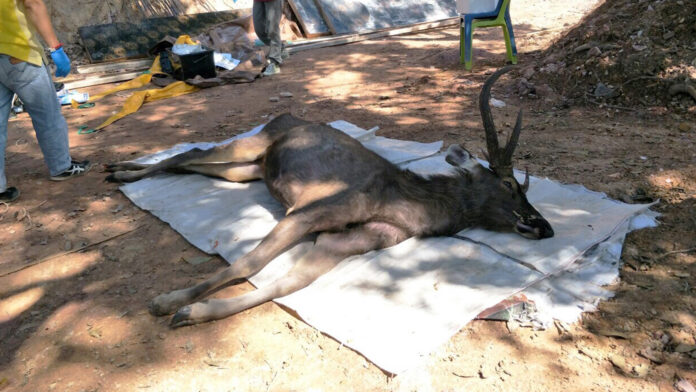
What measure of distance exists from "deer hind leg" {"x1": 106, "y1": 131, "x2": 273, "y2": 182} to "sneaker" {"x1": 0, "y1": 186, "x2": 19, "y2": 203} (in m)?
0.75

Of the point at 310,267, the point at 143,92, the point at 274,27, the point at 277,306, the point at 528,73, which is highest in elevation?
the point at 274,27

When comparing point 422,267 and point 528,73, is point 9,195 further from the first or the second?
point 528,73

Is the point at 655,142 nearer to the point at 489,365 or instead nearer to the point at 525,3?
the point at 489,365

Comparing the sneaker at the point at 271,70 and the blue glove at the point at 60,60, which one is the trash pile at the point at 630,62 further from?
the blue glove at the point at 60,60

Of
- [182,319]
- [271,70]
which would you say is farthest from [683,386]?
[271,70]

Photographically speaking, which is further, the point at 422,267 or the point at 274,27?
the point at 274,27

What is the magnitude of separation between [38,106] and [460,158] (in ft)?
11.9

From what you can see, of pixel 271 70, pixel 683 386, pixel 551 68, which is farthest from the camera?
pixel 271 70

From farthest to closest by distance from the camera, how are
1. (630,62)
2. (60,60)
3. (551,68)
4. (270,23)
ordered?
(270,23) < (551,68) < (630,62) < (60,60)

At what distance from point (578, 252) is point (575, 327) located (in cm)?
71

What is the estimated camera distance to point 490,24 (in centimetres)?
819

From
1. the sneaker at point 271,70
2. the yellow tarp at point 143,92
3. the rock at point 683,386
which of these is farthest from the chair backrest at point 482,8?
the rock at point 683,386

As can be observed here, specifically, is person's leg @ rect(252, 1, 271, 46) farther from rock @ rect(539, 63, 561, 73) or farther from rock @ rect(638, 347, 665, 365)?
rock @ rect(638, 347, 665, 365)

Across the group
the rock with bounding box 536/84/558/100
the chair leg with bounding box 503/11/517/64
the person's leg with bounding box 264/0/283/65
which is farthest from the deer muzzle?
the person's leg with bounding box 264/0/283/65
